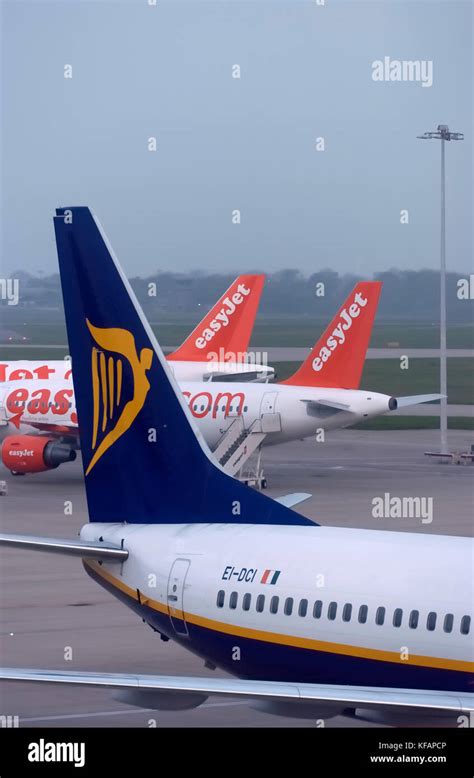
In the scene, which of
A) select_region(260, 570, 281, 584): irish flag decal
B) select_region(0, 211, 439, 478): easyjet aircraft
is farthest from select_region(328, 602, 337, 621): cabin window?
select_region(0, 211, 439, 478): easyjet aircraft

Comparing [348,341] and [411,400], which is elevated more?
[348,341]

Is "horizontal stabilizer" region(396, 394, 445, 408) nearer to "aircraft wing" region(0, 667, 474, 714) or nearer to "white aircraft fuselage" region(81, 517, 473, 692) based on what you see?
"white aircraft fuselage" region(81, 517, 473, 692)

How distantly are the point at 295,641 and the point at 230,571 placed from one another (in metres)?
1.48

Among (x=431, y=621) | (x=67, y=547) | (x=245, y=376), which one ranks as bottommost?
(x=245, y=376)

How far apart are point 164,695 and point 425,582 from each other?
378cm

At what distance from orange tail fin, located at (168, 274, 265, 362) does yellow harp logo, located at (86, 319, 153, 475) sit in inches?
1876

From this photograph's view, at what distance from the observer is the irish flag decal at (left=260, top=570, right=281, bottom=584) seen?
18.0 metres

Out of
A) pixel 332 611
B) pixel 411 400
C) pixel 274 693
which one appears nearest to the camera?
pixel 274 693

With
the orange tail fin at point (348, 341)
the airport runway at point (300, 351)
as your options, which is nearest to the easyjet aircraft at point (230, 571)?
the orange tail fin at point (348, 341)

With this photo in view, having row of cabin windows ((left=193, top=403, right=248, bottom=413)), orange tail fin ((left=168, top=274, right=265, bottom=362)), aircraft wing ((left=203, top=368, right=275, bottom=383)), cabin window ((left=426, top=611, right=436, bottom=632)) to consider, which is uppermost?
cabin window ((left=426, top=611, right=436, bottom=632))

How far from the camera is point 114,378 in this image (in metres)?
19.9

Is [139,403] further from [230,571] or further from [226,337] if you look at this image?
[226,337]

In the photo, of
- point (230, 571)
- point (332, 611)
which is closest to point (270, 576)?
point (230, 571)
